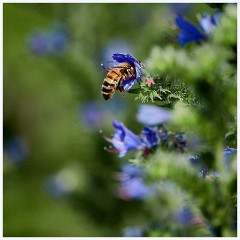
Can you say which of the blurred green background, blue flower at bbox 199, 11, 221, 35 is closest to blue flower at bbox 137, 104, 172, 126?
blue flower at bbox 199, 11, 221, 35

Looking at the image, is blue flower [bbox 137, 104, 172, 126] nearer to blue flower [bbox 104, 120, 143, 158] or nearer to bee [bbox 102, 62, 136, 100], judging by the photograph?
blue flower [bbox 104, 120, 143, 158]

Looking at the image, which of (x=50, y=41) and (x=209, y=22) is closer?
(x=209, y=22)

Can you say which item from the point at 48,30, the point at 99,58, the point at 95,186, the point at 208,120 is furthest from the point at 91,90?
the point at 208,120

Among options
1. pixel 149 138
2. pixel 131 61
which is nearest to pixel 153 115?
pixel 149 138

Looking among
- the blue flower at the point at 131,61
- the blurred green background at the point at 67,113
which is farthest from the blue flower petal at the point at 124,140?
the blurred green background at the point at 67,113

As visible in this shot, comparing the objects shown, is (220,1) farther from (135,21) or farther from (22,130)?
(22,130)

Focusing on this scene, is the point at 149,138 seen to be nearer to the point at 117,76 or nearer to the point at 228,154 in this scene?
the point at 228,154
